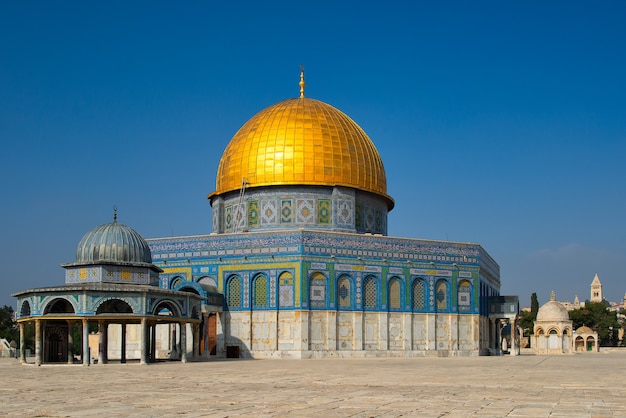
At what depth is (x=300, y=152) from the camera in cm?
4166

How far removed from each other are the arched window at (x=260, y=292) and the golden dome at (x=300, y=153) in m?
5.52

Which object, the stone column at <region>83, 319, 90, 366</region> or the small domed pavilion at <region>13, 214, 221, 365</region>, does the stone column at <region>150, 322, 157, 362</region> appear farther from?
the stone column at <region>83, 319, 90, 366</region>

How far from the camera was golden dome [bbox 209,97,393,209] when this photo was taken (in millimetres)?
41469

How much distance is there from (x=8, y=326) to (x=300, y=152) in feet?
127

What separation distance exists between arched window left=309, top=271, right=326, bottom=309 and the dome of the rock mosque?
876 centimetres

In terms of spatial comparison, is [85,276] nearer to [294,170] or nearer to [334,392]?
[294,170]

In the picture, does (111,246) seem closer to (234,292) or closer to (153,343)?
(153,343)

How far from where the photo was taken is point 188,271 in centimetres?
3941

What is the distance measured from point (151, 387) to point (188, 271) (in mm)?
22950

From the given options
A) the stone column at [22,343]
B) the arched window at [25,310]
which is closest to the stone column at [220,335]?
the stone column at [22,343]

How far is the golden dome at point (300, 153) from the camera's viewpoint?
4147 centimetres

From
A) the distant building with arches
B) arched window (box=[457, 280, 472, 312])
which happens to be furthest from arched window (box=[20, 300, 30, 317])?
the distant building with arches

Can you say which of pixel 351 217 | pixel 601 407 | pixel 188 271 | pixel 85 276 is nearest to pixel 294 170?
pixel 351 217

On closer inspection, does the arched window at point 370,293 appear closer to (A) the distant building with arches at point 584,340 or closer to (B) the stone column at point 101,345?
(B) the stone column at point 101,345
